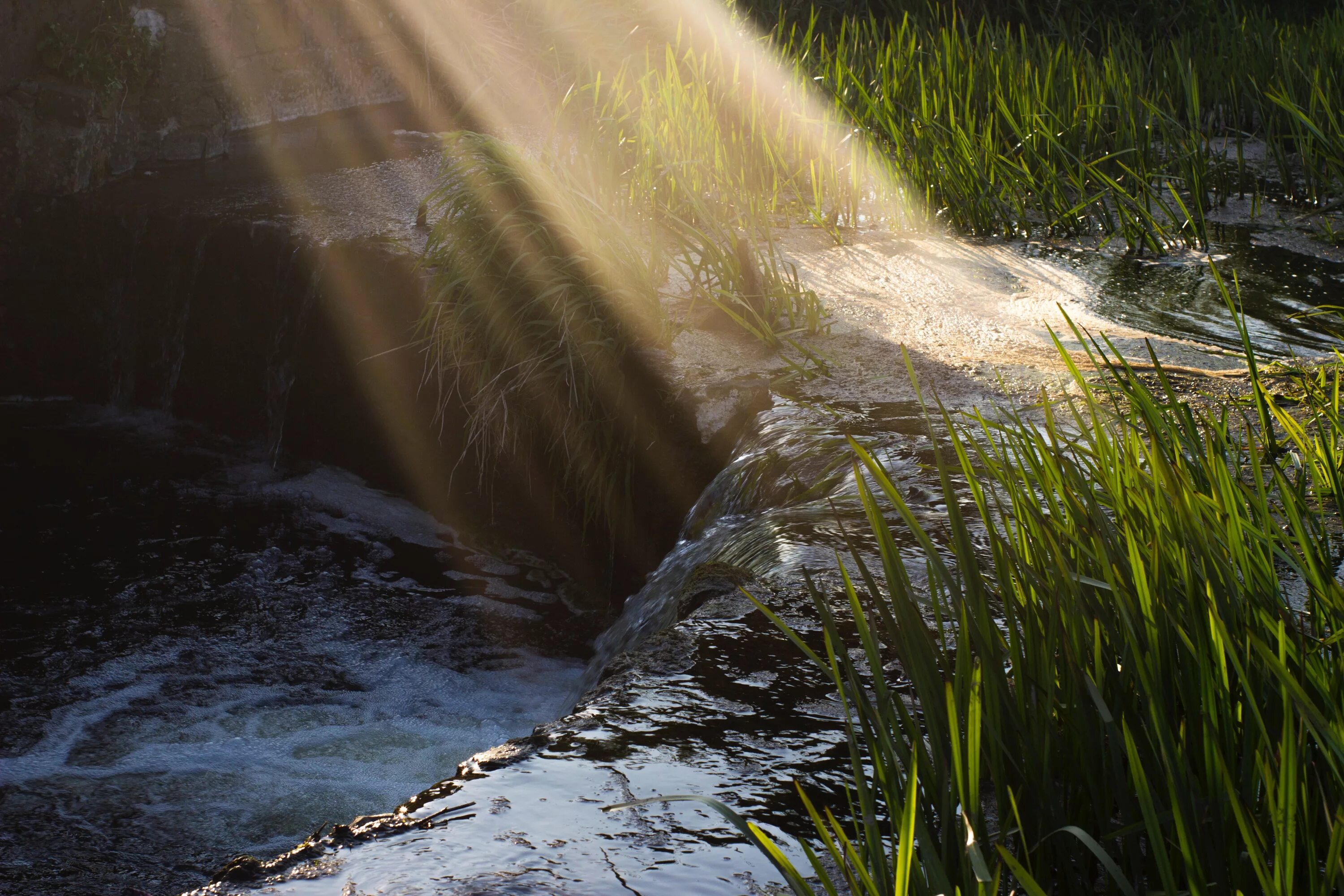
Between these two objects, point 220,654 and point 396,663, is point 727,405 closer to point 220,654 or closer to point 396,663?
point 396,663

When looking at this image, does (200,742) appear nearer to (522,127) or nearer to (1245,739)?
(1245,739)

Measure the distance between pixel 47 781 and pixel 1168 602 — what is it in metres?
2.90

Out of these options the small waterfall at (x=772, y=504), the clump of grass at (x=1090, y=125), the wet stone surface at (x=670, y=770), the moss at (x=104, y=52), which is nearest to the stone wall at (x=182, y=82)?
the moss at (x=104, y=52)

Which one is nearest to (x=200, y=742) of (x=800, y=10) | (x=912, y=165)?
(x=912, y=165)

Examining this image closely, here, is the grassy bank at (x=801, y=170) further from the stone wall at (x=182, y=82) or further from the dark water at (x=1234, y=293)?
the stone wall at (x=182, y=82)

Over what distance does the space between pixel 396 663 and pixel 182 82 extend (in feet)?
14.7

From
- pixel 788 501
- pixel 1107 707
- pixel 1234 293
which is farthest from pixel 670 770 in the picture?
pixel 1234 293

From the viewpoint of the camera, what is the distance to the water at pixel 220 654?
284cm

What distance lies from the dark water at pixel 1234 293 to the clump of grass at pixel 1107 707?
8.84ft

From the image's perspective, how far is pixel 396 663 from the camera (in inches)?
147

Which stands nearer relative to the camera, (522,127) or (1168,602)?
(1168,602)

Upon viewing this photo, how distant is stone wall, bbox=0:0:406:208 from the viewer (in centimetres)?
605

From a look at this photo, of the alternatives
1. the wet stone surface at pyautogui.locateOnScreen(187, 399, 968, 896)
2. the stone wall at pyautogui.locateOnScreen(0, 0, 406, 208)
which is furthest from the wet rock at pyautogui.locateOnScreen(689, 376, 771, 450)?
the stone wall at pyautogui.locateOnScreen(0, 0, 406, 208)

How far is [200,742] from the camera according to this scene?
3217 millimetres
